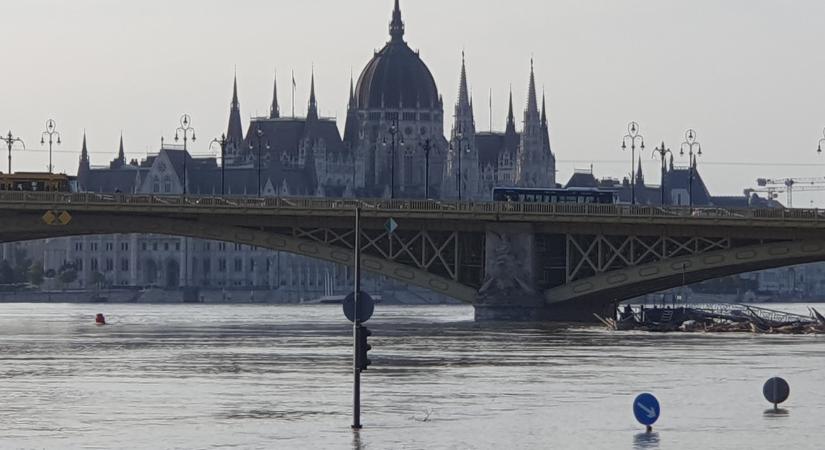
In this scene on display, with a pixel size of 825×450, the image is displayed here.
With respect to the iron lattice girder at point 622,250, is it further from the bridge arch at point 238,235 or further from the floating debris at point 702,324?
the bridge arch at point 238,235

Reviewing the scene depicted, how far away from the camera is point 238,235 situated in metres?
142

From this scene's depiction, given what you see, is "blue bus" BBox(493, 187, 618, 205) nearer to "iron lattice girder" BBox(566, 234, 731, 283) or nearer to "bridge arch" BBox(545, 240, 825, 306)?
"bridge arch" BBox(545, 240, 825, 306)

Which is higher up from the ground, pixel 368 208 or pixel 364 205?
pixel 364 205

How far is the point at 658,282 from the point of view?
140625mm

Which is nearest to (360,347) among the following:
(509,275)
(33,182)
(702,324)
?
(702,324)

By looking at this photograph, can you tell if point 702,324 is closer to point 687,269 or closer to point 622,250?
point 687,269

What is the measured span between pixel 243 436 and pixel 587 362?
35.8 metres

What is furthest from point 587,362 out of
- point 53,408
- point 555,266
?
point 555,266

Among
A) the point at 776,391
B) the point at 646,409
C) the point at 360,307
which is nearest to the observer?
the point at 360,307

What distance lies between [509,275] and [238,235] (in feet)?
57.1

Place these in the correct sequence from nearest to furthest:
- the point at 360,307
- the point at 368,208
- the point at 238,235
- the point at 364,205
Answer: the point at 360,307, the point at 368,208, the point at 238,235, the point at 364,205

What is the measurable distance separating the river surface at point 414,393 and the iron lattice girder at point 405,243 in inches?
967

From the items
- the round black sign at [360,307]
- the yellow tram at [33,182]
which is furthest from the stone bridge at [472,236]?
the round black sign at [360,307]

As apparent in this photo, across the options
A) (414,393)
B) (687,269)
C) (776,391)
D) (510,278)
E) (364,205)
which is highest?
(364,205)
